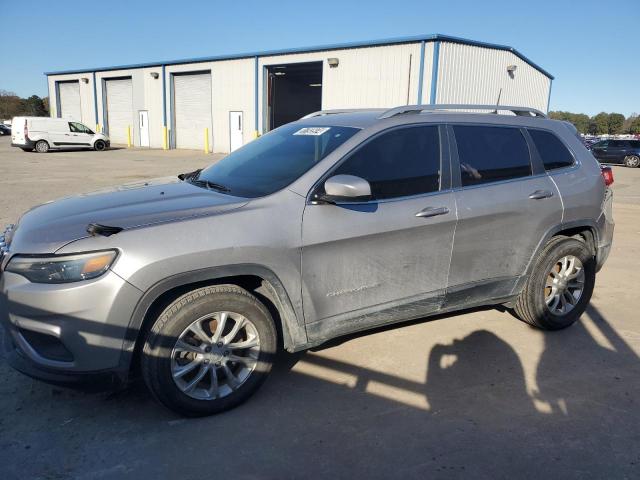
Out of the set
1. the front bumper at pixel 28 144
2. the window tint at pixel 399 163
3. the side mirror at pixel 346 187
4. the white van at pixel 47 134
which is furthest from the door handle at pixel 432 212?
the front bumper at pixel 28 144

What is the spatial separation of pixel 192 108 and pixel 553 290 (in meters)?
30.2

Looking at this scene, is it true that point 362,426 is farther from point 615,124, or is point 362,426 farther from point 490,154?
point 615,124

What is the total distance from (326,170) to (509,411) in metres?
1.92

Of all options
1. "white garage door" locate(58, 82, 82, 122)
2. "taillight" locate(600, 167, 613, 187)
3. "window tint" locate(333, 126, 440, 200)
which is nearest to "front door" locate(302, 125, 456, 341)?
"window tint" locate(333, 126, 440, 200)

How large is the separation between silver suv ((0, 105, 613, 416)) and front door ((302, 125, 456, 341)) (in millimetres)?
10

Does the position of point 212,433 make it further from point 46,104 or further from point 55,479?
point 46,104

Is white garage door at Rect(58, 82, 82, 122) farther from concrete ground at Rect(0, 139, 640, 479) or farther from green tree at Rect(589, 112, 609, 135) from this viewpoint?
green tree at Rect(589, 112, 609, 135)

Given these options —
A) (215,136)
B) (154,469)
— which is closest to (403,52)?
(215,136)

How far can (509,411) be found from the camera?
312 centimetres

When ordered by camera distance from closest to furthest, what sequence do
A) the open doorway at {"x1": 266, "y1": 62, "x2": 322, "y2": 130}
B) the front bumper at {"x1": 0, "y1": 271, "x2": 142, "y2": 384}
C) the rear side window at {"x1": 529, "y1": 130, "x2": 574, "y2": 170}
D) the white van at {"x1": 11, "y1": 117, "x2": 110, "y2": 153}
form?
the front bumper at {"x1": 0, "y1": 271, "x2": 142, "y2": 384}
the rear side window at {"x1": 529, "y1": 130, "x2": 574, "y2": 170}
the white van at {"x1": 11, "y1": 117, "x2": 110, "y2": 153}
the open doorway at {"x1": 266, "y1": 62, "x2": 322, "y2": 130}

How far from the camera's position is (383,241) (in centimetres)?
326

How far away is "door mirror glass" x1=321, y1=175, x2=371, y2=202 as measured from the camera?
2.97 meters

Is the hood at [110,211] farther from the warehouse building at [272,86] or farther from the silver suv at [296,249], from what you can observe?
the warehouse building at [272,86]

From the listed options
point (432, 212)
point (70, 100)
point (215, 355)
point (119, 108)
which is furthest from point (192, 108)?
point (215, 355)
